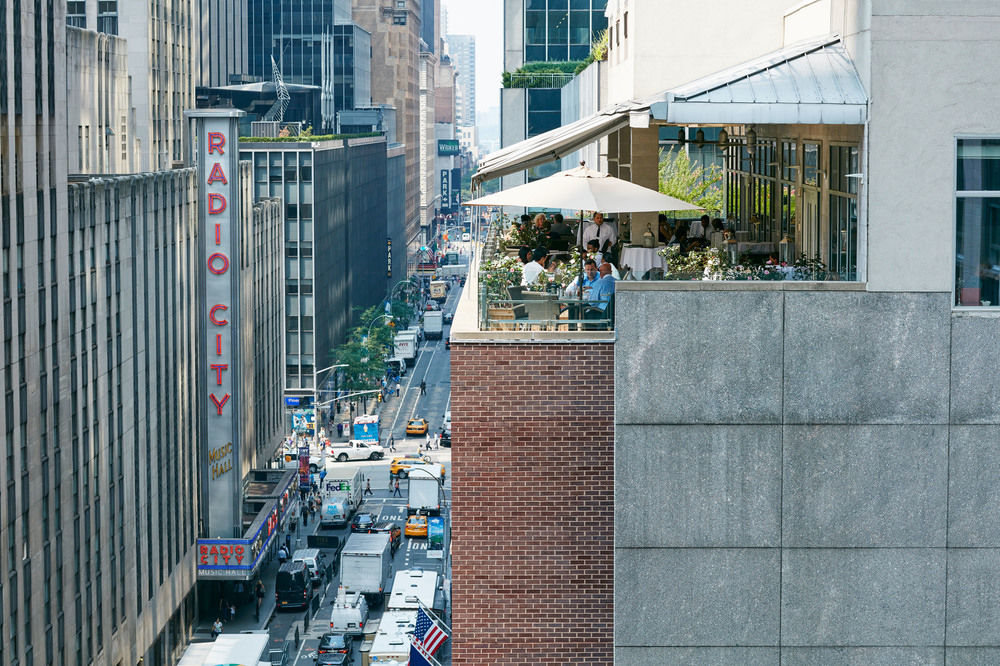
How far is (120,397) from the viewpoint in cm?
5606

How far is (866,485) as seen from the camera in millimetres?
16906

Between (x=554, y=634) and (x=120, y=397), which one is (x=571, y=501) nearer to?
(x=554, y=634)

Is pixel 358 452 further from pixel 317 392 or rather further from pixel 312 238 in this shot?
pixel 312 238

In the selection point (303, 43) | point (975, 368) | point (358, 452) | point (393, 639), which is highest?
point (303, 43)

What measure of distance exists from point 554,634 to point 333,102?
174931mm

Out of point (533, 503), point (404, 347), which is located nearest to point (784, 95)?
point (533, 503)

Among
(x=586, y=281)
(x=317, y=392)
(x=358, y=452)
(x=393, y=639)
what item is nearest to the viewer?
(x=586, y=281)

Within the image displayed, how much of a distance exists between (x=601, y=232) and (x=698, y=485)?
8.68m

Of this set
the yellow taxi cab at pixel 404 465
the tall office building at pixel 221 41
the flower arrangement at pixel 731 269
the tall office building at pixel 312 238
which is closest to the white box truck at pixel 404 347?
the tall office building at pixel 312 238

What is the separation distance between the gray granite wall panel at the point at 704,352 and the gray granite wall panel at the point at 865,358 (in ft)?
0.60

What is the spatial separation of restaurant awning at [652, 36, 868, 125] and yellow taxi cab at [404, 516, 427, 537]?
70.3 metres

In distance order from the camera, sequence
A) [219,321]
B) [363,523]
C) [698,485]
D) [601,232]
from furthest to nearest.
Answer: [363,523] < [219,321] < [601,232] < [698,485]

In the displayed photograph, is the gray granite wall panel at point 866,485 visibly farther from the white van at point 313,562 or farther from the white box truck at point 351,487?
the white box truck at point 351,487

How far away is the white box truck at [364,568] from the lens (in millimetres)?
67938
